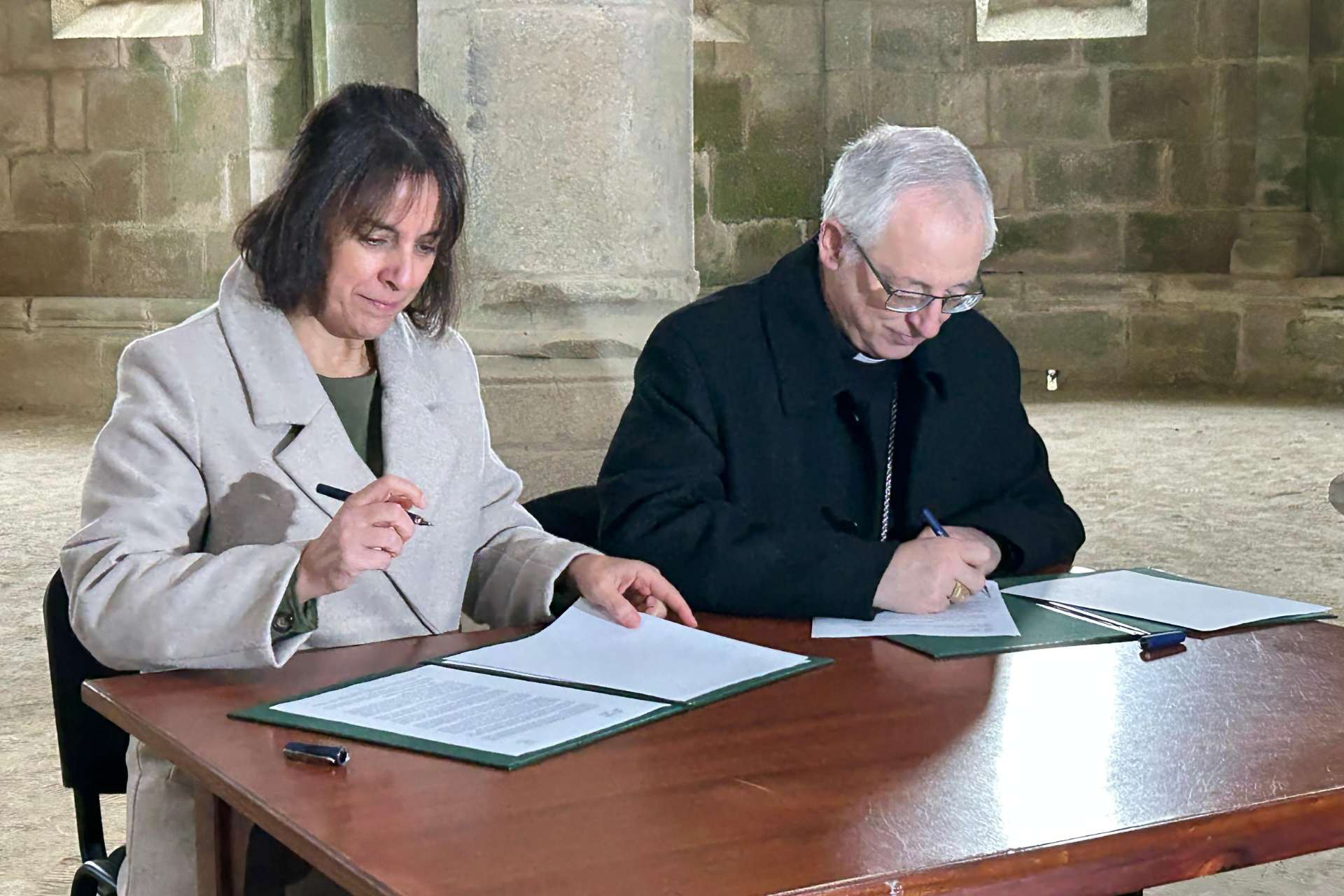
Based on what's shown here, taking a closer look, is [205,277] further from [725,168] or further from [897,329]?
[897,329]

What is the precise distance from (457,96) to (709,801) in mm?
2941

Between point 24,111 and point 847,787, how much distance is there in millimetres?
10167

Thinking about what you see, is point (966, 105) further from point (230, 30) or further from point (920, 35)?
point (230, 30)

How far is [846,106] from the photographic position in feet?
36.1

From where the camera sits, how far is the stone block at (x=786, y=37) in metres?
10.9

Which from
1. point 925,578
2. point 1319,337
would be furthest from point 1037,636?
point 1319,337

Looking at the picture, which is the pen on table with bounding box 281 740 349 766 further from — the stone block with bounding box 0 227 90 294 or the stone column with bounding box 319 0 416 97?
the stone block with bounding box 0 227 90 294

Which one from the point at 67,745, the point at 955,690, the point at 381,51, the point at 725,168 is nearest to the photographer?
the point at 955,690

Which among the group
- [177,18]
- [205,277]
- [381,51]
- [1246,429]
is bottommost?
[1246,429]

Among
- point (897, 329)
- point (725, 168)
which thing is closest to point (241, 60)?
point (725, 168)

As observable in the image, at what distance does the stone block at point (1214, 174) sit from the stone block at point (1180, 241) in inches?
3.5

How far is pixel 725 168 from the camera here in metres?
11.0

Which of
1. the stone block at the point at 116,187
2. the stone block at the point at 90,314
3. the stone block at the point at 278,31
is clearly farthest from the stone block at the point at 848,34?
the stone block at the point at 90,314

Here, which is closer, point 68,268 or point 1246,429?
point 1246,429
